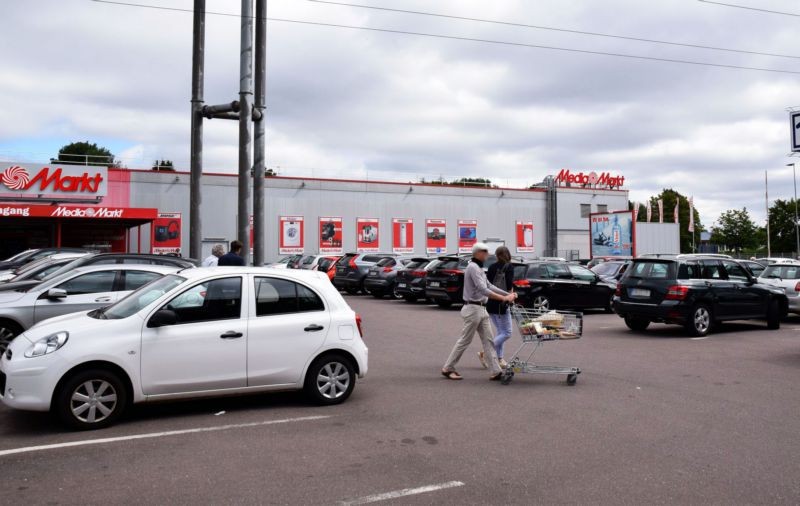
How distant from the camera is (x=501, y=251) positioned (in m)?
9.31

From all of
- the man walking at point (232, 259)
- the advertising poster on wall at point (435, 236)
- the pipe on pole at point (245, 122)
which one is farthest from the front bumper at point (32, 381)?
the advertising poster on wall at point (435, 236)

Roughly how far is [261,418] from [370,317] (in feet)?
34.6

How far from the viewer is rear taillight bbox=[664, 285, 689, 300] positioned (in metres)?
13.6

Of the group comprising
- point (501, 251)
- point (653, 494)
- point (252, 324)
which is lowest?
point (653, 494)

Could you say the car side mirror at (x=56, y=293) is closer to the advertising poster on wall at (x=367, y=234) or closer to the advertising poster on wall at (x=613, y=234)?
the advertising poster on wall at (x=613, y=234)

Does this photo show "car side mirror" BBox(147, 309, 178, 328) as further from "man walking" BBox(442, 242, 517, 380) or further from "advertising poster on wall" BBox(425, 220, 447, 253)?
"advertising poster on wall" BBox(425, 220, 447, 253)

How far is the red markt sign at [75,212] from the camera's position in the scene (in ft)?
94.1

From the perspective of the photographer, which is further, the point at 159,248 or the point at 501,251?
the point at 159,248

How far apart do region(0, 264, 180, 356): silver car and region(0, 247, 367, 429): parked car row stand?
3.40 m

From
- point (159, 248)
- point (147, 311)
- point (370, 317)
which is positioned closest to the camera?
point (147, 311)

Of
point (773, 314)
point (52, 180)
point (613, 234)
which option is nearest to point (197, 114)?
point (773, 314)

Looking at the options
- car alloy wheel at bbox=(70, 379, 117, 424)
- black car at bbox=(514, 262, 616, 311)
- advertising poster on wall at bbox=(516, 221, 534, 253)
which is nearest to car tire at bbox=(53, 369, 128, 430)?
car alloy wheel at bbox=(70, 379, 117, 424)

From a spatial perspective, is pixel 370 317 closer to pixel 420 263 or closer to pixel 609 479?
pixel 420 263

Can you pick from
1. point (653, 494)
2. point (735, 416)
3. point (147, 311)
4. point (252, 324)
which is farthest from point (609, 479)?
point (147, 311)
